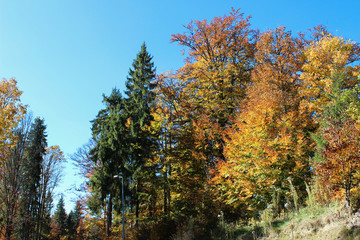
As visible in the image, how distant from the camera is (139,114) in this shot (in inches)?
902

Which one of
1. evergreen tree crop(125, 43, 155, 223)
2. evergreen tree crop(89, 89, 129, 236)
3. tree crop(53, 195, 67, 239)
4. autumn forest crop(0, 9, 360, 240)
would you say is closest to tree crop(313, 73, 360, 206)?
autumn forest crop(0, 9, 360, 240)

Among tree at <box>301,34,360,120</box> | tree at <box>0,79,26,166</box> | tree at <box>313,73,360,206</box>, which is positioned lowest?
tree at <box>313,73,360,206</box>

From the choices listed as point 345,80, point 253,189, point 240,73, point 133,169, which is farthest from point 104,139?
point 345,80

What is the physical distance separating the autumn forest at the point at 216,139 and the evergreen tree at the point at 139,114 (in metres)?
0.10

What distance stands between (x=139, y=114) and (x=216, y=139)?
7.79 meters

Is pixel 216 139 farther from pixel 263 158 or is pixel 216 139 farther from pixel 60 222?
pixel 60 222

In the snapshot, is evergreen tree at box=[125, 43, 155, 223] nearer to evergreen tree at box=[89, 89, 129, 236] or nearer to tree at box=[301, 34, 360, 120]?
evergreen tree at box=[89, 89, 129, 236]

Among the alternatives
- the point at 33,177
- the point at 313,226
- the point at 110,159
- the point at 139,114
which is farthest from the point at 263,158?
the point at 33,177

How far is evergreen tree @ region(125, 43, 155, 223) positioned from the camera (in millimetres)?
21034

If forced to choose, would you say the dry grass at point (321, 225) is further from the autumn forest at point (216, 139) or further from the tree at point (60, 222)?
the tree at point (60, 222)

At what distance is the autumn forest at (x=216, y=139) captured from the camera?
1107cm

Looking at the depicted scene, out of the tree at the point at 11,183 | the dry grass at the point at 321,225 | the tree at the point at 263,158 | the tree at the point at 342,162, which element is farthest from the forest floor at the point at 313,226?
the tree at the point at 11,183

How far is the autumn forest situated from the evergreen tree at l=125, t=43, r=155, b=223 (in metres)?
0.10

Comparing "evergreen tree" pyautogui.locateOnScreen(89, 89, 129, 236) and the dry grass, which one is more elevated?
"evergreen tree" pyautogui.locateOnScreen(89, 89, 129, 236)
